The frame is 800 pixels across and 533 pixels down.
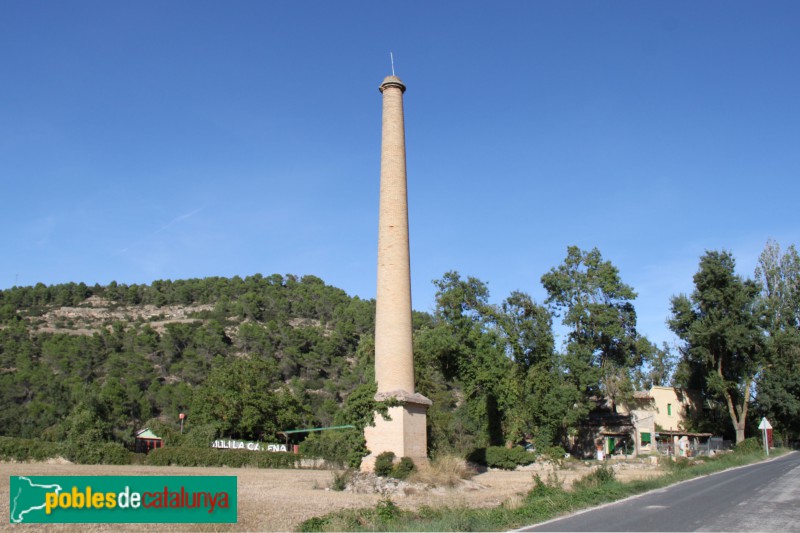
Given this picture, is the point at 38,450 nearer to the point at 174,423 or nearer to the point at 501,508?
the point at 174,423

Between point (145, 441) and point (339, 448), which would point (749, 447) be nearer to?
point (339, 448)

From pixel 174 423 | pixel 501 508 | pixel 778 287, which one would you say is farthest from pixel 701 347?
pixel 174 423

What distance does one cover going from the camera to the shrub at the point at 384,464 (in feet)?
78.6

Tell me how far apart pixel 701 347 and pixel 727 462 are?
2207cm

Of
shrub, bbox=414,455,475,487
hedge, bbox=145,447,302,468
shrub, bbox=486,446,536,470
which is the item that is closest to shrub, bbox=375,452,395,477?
shrub, bbox=414,455,475,487

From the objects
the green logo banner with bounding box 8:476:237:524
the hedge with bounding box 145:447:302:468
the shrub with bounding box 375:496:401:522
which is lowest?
the hedge with bounding box 145:447:302:468

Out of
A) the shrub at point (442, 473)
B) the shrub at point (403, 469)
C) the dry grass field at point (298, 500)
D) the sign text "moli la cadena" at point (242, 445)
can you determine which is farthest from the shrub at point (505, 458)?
the sign text "moli la cadena" at point (242, 445)

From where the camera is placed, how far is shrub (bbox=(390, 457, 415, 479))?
23.5 metres

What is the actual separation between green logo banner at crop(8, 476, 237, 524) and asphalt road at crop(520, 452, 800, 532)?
246 inches

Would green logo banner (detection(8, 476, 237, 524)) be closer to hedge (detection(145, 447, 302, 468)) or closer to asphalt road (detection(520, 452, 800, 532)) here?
asphalt road (detection(520, 452, 800, 532))

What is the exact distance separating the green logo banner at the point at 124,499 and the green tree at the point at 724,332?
4824 centimetres

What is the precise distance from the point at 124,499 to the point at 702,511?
12180 mm

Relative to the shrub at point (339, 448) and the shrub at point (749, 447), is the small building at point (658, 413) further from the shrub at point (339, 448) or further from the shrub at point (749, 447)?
the shrub at point (339, 448)

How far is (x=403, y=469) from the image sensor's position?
23703mm
